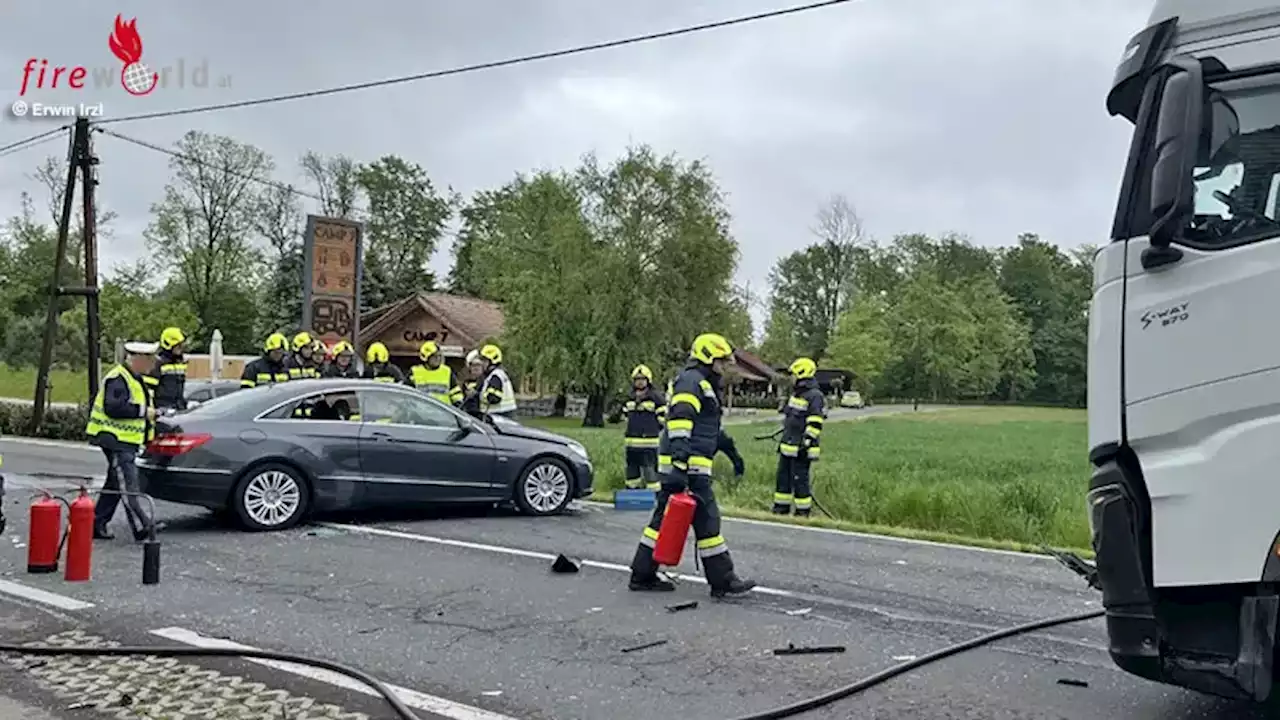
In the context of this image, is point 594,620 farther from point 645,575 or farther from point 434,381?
point 434,381

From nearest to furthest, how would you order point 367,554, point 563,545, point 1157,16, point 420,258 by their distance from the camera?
point 1157,16
point 367,554
point 563,545
point 420,258

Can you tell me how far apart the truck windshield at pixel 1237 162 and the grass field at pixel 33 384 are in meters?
46.1

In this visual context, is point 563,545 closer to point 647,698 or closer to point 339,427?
point 339,427

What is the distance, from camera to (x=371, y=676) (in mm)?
5664

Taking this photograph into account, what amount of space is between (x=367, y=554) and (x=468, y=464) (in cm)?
222

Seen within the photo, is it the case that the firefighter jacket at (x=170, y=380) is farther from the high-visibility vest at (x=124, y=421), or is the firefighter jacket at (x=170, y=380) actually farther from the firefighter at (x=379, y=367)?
the high-visibility vest at (x=124, y=421)

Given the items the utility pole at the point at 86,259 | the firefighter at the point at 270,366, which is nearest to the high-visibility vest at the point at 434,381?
the firefighter at the point at 270,366

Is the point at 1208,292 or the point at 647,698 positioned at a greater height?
the point at 1208,292

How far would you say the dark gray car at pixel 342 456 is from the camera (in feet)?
33.1

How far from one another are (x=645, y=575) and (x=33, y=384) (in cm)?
5231

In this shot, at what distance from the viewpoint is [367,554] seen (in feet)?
30.5

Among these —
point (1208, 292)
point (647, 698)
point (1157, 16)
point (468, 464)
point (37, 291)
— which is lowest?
point (647, 698)

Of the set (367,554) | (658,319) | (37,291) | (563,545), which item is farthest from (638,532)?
(37,291)

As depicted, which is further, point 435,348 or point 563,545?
point 435,348
